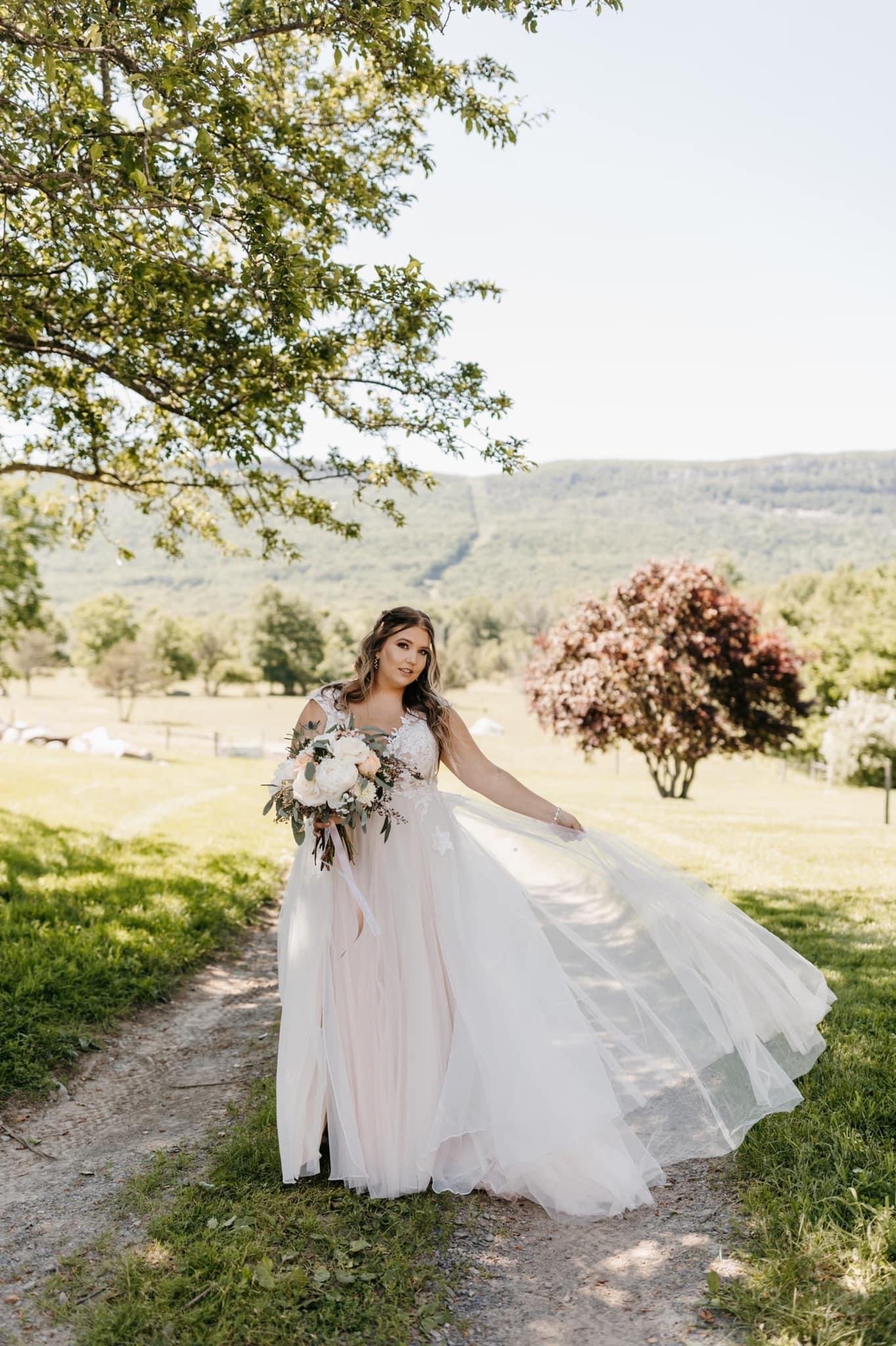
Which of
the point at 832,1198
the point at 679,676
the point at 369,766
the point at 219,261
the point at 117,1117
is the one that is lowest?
the point at 117,1117

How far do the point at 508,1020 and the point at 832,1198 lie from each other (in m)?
1.55

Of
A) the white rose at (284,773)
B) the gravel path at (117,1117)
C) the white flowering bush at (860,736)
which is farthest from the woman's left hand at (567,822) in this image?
the white flowering bush at (860,736)

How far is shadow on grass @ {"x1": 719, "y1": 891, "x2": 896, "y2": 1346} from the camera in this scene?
324 cm

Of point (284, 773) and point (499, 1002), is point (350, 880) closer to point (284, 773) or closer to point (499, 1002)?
point (284, 773)

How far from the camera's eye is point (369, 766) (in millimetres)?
4363

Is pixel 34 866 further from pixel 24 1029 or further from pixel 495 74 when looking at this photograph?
pixel 495 74

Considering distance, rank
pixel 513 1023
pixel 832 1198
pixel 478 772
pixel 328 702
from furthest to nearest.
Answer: pixel 478 772, pixel 328 702, pixel 513 1023, pixel 832 1198

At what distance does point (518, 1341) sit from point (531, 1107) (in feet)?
3.47

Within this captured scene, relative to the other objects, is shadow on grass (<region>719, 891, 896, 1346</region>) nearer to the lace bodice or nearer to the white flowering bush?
the lace bodice

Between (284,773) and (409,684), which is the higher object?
(409,684)

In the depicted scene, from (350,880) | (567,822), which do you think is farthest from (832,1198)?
(350,880)

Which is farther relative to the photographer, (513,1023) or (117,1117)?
(117,1117)

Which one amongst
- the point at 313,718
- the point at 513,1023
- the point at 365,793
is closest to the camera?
the point at 365,793

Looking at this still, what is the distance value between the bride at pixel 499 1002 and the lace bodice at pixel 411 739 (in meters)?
0.01
